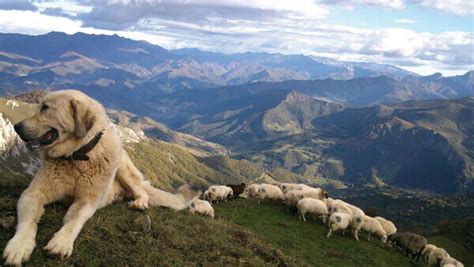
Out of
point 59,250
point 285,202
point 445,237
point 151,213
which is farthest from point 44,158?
point 445,237

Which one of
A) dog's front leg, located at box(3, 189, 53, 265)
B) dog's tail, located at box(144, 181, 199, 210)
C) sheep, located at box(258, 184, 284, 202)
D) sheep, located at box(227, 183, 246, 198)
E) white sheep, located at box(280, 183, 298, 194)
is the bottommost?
sheep, located at box(227, 183, 246, 198)

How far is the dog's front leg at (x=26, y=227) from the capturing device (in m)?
5.93

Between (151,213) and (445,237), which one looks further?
(445,237)

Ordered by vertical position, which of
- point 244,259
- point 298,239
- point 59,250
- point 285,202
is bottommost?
point 285,202

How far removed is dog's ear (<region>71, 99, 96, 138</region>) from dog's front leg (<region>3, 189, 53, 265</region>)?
131 cm

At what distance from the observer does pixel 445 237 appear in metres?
45.5

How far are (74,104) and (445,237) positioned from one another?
47.2 metres

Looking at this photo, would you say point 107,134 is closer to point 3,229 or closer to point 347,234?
point 3,229

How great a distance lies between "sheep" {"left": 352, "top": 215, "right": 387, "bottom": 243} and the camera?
24375 millimetres

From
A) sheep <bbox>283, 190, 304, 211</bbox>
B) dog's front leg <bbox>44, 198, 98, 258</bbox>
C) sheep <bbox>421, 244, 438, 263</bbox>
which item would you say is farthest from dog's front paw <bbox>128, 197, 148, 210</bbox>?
sheep <bbox>421, 244, 438, 263</bbox>

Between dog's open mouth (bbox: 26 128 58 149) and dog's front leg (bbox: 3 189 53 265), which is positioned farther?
dog's open mouth (bbox: 26 128 58 149)

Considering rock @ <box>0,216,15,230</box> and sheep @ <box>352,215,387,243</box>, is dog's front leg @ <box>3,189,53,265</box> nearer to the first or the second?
rock @ <box>0,216,15,230</box>

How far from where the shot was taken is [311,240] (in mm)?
21828

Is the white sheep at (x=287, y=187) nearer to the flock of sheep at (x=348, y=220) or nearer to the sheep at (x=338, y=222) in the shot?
the flock of sheep at (x=348, y=220)
